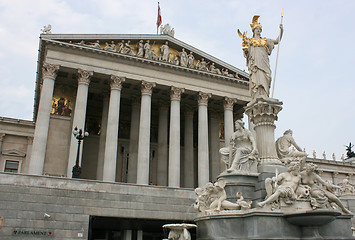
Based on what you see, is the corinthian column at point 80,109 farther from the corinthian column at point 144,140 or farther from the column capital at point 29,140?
the column capital at point 29,140

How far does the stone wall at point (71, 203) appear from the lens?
1986 centimetres

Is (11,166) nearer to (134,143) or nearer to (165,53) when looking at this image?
(134,143)

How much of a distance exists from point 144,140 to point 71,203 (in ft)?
37.7

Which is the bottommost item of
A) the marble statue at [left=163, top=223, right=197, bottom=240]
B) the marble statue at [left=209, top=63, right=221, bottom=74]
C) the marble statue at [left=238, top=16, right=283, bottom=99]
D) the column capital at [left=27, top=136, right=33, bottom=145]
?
the marble statue at [left=163, top=223, right=197, bottom=240]

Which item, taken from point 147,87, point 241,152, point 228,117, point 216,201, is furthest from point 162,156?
point 216,201

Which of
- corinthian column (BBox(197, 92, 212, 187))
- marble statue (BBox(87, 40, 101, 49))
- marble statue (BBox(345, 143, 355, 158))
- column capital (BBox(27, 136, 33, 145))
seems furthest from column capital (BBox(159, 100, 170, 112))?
marble statue (BBox(345, 143, 355, 158))

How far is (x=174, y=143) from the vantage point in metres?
33.3

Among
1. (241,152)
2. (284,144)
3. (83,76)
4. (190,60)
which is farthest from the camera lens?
(190,60)

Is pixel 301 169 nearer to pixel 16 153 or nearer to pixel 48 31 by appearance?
pixel 48 31

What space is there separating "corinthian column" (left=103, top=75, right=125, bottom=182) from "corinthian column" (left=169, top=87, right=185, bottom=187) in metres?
5.56

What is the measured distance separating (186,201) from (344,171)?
43.4m

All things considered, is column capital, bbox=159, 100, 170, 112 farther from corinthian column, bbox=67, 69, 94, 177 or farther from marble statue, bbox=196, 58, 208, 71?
corinthian column, bbox=67, 69, 94, 177

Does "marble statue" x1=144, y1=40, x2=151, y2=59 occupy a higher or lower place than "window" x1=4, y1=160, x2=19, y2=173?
higher

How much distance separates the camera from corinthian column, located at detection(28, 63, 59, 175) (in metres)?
28.0
